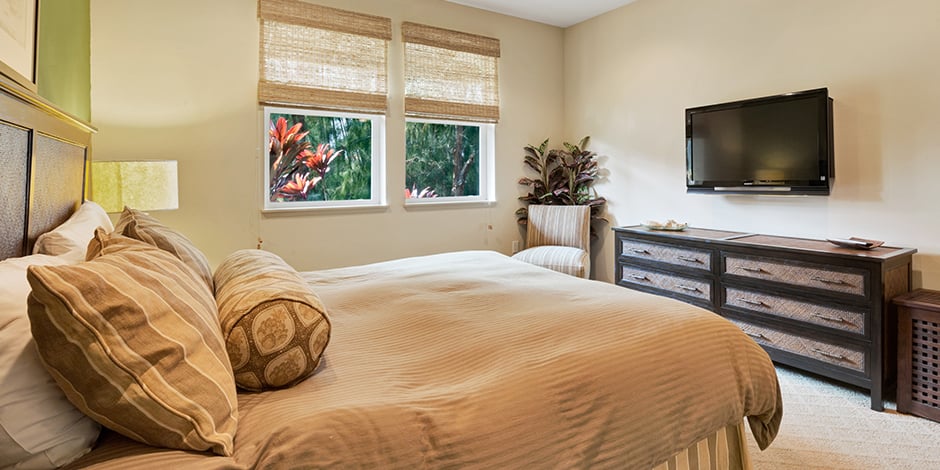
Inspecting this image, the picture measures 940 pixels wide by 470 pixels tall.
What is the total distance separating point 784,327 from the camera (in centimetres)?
283

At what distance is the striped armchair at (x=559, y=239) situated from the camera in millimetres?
3932

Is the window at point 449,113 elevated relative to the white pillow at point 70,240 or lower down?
elevated

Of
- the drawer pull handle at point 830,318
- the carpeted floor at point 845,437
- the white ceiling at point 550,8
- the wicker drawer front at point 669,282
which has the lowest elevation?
the carpeted floor at point 845,437

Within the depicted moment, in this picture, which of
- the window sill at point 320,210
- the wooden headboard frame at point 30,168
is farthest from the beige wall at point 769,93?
the wooden headboard frame at point 30,168

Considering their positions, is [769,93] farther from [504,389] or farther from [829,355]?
[504,389]

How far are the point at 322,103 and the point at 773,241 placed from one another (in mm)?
3259

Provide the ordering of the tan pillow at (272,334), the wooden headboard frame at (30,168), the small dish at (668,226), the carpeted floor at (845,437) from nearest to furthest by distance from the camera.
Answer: the tan pillow at (272,334) → the wooden headboard frame at (30,168) → the carpeted floor at (845,437) → the small dish at (668,226)

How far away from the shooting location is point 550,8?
439 cm

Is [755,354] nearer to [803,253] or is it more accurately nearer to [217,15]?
[803,253]

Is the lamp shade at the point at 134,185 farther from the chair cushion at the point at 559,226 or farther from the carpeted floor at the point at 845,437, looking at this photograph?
the carpeted floor at the point at 845,437

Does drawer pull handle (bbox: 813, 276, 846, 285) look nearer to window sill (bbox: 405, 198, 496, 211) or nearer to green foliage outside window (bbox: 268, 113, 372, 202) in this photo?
window sill (bbox: 405, 198, 496, 211)

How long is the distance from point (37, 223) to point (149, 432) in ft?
3.92

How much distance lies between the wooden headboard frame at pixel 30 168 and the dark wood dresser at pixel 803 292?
11.1ft

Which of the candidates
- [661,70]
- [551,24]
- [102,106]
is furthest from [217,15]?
[661,70]
